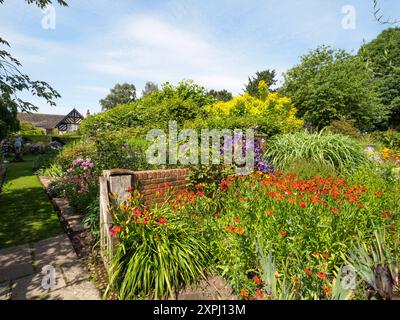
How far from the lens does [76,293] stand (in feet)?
8.00

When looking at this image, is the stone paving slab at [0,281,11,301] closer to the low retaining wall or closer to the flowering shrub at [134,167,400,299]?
the low retaining wall

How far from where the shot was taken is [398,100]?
23266mm

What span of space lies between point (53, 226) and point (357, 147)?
7.52 meters

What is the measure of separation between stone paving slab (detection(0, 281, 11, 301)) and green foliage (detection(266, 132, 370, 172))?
5278 mm

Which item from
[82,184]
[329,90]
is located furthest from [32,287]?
[329,90]

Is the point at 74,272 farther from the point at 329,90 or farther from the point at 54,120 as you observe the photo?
the point at 54,120

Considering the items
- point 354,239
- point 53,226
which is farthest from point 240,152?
point 53,226

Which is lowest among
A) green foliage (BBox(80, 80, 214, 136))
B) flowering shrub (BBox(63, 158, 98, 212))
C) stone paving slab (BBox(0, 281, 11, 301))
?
stone paving slab (BBox(0, 281, 11, 301))

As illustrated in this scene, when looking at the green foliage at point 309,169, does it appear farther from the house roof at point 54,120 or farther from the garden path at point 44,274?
the house roof at point 54,120

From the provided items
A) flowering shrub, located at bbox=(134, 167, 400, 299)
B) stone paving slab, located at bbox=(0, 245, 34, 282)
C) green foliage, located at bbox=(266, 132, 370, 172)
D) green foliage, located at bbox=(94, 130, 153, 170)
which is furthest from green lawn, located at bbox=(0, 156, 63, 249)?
green foliage, located at bbox=(266, 132, 370, 172)

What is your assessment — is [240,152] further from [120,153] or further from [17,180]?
[17,180]

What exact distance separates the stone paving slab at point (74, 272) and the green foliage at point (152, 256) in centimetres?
57

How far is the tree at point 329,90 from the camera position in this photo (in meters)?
14.8

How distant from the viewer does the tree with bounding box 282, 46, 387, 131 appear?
14.8 meters
